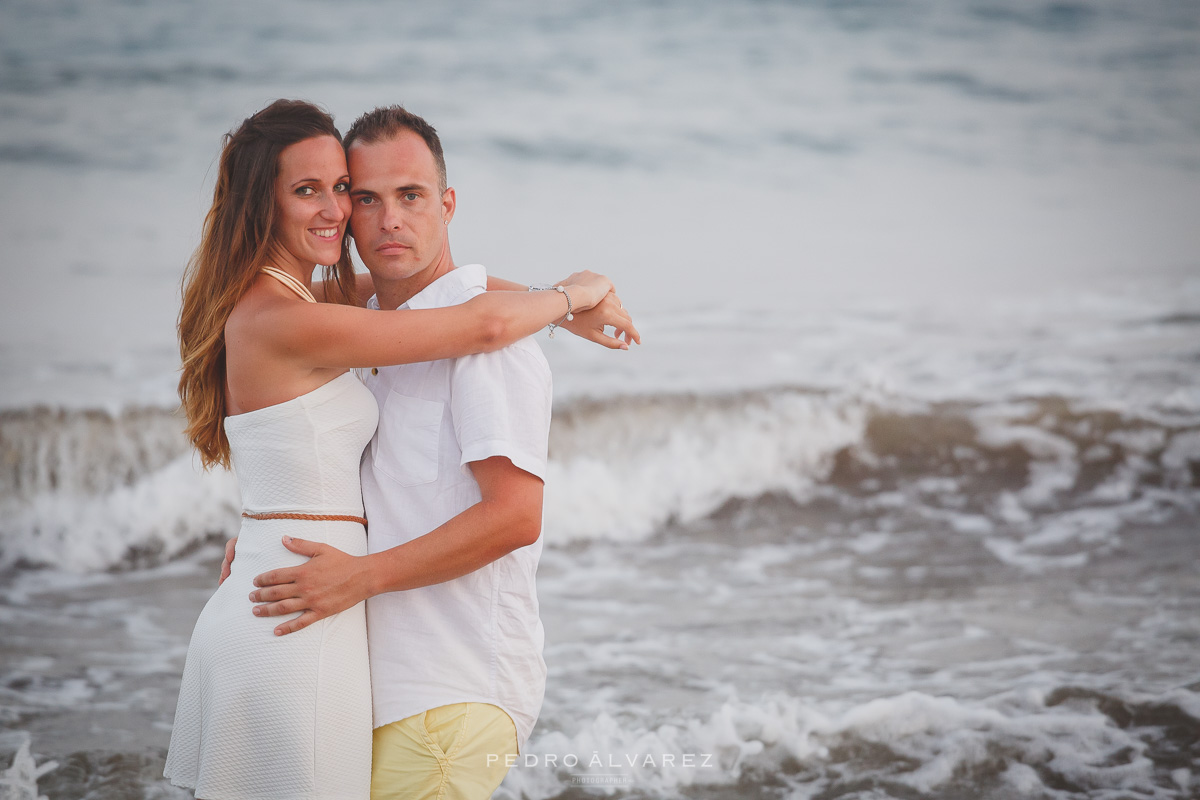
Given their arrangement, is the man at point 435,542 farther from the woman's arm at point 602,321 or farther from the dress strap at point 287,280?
the woman's arm at point 602,321

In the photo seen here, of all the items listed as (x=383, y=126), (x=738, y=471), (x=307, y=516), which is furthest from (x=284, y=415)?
(x=738, y=471)

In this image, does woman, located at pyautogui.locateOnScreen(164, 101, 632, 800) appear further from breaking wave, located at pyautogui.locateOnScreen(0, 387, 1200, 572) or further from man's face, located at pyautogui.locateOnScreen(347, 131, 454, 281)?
breaking wave, located at pyautogui.locateOnScreen(0, 387, 1200, 572)

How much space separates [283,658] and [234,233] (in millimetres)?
871

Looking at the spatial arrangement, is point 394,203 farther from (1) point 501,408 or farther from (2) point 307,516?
(2) point 307,516

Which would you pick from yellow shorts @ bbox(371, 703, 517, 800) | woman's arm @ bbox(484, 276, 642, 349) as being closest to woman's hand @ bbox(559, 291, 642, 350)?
woman's arm @ bbox(484, 276, 642, 349)

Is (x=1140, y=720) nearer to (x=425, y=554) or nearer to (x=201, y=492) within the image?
(x=425, y=554)

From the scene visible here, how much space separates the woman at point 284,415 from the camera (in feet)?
6.20

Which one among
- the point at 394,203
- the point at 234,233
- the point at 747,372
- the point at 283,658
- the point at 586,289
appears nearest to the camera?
the point at 283,658

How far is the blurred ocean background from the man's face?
1.98m

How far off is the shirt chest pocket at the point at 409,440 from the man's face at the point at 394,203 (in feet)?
1.05

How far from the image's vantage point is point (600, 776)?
348 cm

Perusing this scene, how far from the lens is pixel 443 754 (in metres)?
1.95

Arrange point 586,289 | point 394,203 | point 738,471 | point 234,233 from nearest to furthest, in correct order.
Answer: point 234,233
point 394,203
point 586,289
point 738,471

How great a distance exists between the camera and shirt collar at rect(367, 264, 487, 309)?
2164 mm
